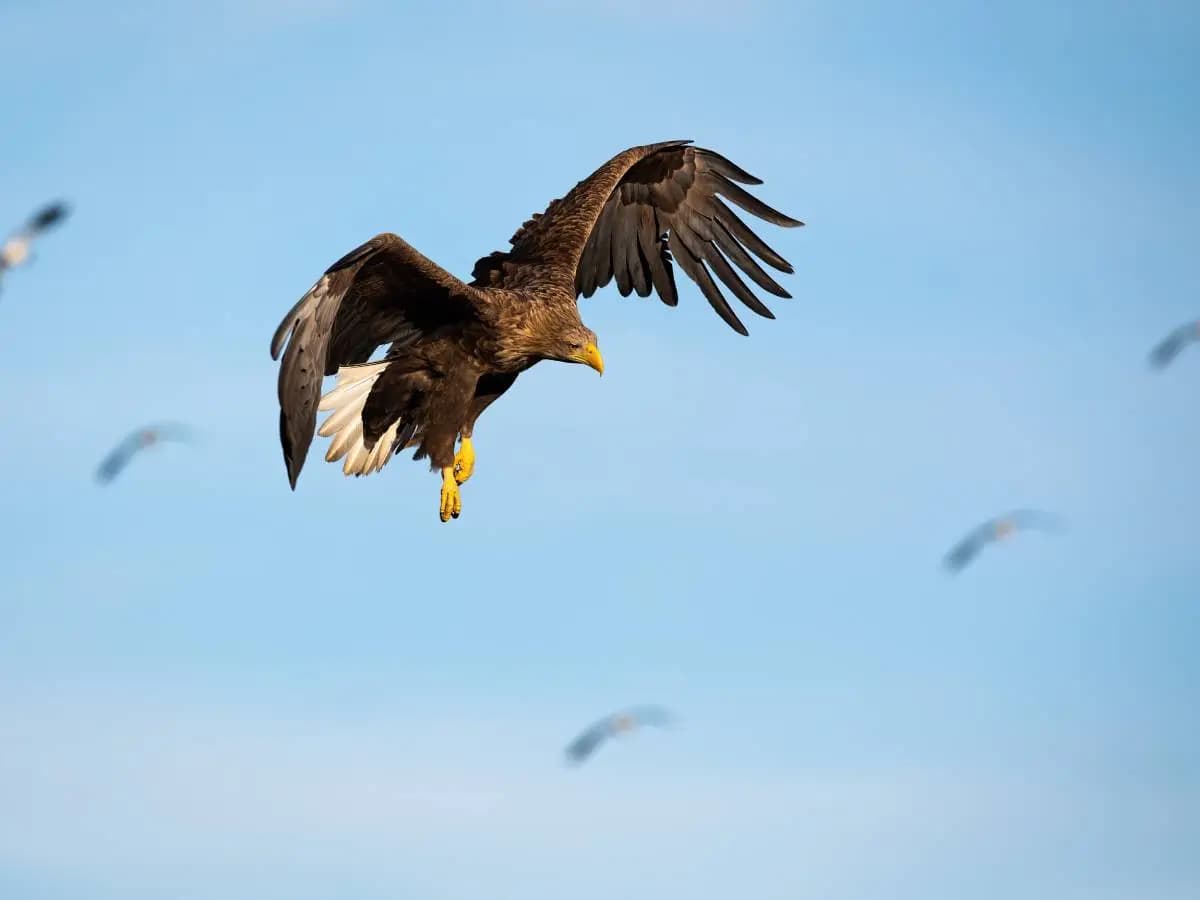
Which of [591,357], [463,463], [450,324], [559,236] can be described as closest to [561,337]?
[591,357]

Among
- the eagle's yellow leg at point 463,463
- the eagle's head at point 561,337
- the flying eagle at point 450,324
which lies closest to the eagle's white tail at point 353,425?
the flying eagle at point 450,324

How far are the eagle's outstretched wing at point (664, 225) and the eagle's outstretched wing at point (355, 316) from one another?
1.39 metres

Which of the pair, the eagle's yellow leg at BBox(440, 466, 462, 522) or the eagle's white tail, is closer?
the eagle's yellow leg at BBox(440, 466, 462, 522)

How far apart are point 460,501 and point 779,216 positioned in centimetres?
366

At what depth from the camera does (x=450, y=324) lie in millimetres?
10961

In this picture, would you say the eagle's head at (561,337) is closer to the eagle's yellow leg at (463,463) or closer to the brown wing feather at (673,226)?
the eagle's yellow leg at (463,463)

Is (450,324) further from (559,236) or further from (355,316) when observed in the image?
(559,236)

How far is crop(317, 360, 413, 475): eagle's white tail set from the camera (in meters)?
11.2

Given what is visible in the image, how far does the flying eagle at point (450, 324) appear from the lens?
9.62m

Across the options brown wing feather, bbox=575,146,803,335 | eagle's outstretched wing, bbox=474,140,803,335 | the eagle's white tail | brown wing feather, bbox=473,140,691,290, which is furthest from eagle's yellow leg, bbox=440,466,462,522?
brown wing feather, bbox=575,146,803,335

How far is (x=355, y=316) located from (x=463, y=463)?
3.96ft

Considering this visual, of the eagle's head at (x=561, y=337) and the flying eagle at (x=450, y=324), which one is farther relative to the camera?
the eagle's head at (x=561, y=337)

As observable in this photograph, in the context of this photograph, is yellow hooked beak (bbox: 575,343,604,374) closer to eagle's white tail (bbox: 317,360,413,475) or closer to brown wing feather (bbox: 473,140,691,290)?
brown wing feather (bbox: 473,140,691,290)

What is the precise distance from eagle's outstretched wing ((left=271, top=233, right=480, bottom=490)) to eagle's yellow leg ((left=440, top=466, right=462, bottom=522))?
945 mm
